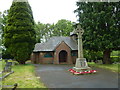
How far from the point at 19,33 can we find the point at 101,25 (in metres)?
14.5

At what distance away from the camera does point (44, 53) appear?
2883cm

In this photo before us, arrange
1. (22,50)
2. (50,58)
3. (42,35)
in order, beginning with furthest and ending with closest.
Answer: (42,35) < (50,58) < (22,50)

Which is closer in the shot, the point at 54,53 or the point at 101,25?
the point at 101,25

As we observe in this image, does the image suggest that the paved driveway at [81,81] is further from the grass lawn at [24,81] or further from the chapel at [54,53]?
the chapel at [54,53]

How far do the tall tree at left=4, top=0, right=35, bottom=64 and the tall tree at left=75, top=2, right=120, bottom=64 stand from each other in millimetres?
9983

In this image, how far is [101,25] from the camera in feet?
69.5

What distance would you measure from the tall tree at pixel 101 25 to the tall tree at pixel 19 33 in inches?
393

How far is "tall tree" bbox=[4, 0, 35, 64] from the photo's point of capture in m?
22.7

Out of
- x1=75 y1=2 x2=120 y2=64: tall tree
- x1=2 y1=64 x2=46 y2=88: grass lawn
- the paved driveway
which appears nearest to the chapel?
x1=75 y1=2 x2=120 y2=64: tall tree

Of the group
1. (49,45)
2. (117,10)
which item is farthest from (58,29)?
(117,10)

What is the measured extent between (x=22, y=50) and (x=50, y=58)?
311 inches

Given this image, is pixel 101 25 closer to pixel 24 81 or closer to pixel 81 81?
pixel 81 81

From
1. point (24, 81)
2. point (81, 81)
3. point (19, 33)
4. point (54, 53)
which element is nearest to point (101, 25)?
point (54, 53)

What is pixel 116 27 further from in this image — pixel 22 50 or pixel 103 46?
pixel 22 50
